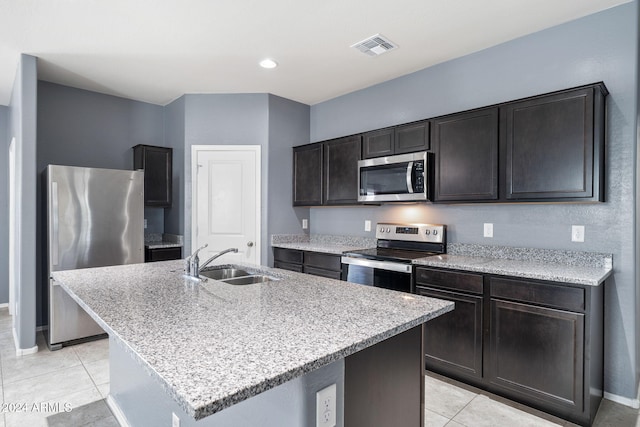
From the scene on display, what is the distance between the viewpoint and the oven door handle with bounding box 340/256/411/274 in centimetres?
294

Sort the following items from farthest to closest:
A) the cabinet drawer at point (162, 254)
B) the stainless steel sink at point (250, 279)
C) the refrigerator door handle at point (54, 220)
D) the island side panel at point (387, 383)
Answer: the cabinet drawer at point (162, 254) → the refrigerator door handle at point (54, 220) → the stainless steel sink at point (250, 279) → the island side panel at point (387, 383)

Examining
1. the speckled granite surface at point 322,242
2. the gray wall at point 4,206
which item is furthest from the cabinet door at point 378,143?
the gray wall at point 4,206

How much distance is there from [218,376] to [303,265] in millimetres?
3131

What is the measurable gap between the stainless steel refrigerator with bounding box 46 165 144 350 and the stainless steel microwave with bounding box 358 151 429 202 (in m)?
2.42

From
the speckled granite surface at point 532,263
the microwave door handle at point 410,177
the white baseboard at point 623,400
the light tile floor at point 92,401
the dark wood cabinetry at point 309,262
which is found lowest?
the light tile floor at point 92,401

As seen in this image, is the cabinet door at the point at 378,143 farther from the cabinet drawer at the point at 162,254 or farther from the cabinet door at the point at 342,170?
the cabinet drawer at the point at 162,254

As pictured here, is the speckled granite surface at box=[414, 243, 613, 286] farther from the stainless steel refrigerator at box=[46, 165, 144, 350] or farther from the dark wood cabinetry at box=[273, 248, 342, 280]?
the stainless steel refrigerator at box=[46, 165, 144, 350]

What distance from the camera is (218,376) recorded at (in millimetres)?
846

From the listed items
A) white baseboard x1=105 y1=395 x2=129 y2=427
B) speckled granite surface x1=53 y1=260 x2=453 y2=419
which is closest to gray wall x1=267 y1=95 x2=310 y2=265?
white baseboard x1=105 y1=395 x2=129 y2=427

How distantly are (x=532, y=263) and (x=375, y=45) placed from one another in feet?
7.05

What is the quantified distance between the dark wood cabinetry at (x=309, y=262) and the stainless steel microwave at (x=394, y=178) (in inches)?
27.7

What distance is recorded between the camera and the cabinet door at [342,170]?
3.81 metres

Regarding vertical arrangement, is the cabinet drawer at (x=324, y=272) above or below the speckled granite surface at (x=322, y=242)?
below

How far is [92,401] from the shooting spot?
7.94ft
